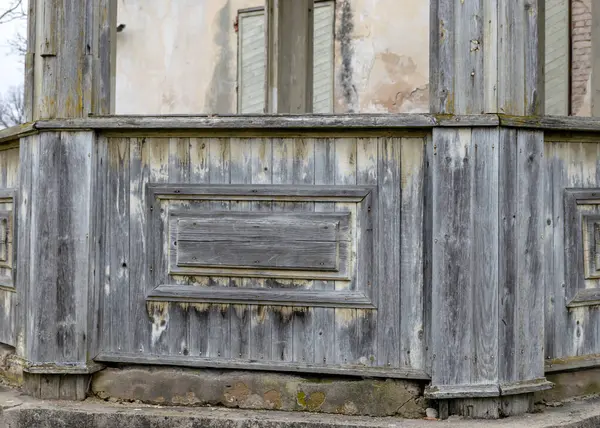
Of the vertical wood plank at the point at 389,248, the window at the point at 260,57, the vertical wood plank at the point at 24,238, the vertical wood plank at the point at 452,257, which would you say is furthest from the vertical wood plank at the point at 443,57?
the window at the point at 260,57

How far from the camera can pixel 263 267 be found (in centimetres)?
511

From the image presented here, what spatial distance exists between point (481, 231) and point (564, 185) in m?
0.72

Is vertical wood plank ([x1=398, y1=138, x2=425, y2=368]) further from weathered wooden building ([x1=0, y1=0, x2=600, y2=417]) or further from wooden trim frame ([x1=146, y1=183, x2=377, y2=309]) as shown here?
wooden trim frame ([x1=146, y1=183, x2=377, y2=309])

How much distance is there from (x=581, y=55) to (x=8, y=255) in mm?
7012

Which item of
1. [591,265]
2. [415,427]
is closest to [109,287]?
[415,427]

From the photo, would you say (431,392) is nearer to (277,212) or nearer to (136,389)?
(277,212)

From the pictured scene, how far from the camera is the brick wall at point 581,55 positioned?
1045cm

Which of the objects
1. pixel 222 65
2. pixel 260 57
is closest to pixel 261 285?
pixel 260 57

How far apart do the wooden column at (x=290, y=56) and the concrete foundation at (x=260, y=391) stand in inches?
139

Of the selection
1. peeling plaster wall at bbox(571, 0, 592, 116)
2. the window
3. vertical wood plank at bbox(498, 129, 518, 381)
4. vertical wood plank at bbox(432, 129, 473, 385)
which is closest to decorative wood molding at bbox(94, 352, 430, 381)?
vertical wood plank at bbox(432, 129, 473, 385)

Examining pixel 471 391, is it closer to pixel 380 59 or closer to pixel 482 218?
pixel 482 218

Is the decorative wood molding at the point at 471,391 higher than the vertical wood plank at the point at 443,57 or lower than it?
lower

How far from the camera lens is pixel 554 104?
10.5 meters

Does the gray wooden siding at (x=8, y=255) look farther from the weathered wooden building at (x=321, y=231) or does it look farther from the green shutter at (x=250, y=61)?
the green shutter at (x=250, y=61)
